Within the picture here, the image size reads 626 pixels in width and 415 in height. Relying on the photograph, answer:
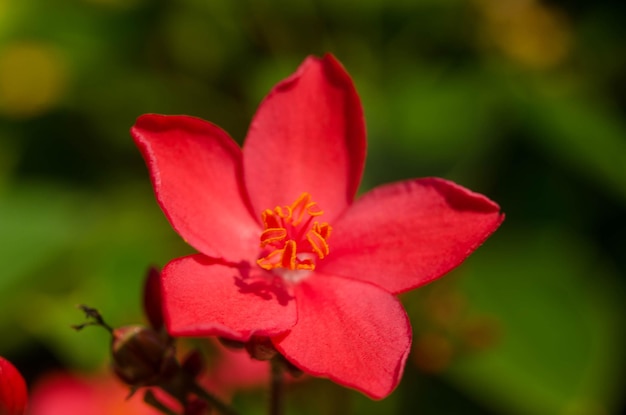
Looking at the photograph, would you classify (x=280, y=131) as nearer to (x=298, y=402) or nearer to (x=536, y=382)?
(x=298, y=402)

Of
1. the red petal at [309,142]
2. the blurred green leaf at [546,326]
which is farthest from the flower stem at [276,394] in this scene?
the blurred green leaf at [546,326]

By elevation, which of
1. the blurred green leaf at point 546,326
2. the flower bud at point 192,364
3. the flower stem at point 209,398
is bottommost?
the blurred green leaf at point 546,326

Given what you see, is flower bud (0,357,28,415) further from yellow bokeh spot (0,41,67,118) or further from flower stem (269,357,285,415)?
yellow bokeh spot (0,41,67,118)

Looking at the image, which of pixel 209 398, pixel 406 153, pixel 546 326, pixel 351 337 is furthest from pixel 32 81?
pixel 351 337

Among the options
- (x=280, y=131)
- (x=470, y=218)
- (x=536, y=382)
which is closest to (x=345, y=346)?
(x=470, y=218)

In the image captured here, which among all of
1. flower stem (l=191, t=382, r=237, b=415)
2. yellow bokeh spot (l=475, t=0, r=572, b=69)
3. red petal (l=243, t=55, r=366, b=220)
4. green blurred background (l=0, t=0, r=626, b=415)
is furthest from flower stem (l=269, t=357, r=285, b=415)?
yellow bokeh spot (l=475, t=0, r=572, b=69)

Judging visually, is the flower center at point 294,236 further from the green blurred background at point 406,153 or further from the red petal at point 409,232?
the green blurred background at point 406,153

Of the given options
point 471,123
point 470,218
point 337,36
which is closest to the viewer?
point 470,218
